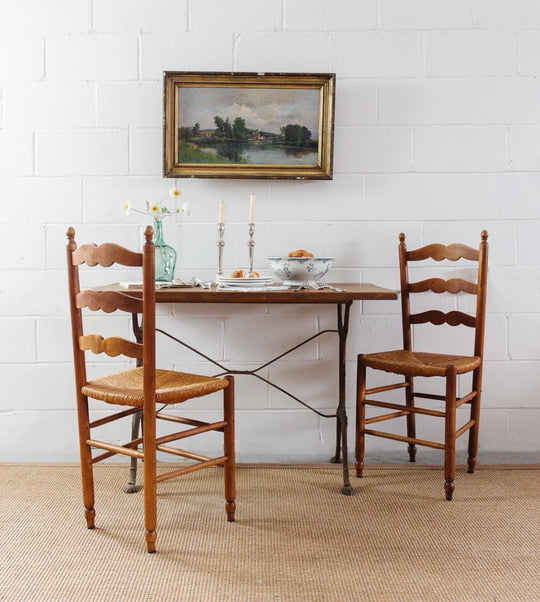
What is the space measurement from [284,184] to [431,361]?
3.46 feet

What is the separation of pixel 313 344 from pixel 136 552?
1.30 m

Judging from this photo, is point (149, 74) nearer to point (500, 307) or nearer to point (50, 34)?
point (50, 34)

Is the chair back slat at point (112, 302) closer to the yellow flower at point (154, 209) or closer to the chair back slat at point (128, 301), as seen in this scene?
the chair back slat at point (128, 301)

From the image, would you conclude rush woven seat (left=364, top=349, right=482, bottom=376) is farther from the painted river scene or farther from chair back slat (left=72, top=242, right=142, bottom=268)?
chair back slat (left=72, top=242, right=142, bottom=268)

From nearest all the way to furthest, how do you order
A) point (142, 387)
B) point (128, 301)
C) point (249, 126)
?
point (128, 301) < point (142, 387) < point (249, 126)

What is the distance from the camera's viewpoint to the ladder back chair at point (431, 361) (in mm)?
2570

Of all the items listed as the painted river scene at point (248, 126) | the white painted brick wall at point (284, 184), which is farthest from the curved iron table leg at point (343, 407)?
the painted river scene at point (248, 126)

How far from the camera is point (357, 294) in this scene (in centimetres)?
239

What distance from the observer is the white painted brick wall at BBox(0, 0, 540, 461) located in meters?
2.96

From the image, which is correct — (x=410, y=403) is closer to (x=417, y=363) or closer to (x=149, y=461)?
(x=417, y=363)

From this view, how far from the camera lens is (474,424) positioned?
2.85 metres

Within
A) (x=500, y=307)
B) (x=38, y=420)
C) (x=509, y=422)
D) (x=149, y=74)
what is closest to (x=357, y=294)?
(x=500, y=307)

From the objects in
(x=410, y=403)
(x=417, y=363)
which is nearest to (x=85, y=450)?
(x=417, y=363)

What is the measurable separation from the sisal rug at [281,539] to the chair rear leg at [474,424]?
0.07 meters
